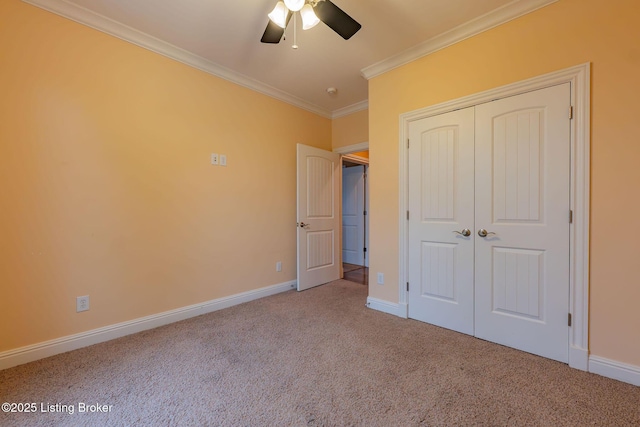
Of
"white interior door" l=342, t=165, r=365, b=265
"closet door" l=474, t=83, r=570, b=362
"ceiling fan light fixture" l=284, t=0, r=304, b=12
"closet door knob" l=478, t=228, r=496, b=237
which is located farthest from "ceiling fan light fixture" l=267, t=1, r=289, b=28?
"white interior door" l=342, t=165, r=365, b=265

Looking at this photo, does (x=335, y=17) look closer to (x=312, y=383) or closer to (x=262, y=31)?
(x=262, y=31)

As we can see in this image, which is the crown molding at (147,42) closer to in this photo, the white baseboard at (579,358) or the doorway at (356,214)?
the doorway at (356,214)

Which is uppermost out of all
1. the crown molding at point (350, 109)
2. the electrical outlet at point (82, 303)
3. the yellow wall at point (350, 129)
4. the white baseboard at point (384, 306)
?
the crown molding at point (350, 109)

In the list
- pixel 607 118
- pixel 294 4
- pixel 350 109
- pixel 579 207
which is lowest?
pixel 579 207

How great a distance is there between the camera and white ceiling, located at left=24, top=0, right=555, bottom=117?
203cm

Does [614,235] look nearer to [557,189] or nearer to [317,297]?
[557,189]

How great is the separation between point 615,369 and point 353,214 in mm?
4168

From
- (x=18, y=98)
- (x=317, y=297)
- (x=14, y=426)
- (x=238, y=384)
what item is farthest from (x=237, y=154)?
(x=14, y=426)

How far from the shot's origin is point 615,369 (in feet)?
5.56

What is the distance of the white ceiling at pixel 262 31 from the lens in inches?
80.0

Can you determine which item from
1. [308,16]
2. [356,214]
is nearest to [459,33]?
[308,16]

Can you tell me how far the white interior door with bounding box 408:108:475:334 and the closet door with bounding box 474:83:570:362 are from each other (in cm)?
9

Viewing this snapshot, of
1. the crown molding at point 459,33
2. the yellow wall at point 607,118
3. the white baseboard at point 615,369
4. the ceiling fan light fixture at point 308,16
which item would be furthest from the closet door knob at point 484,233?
the ceiling fan light fixture at point 308,16

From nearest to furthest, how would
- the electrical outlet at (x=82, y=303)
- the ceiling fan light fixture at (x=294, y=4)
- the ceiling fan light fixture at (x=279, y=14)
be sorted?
1. the ceiling fan light fixture at (x=294, y=4)
2. the ceiling fan light fixture at (x=279, y=14)
3. the electrical outlet at (x=82, y=303)
